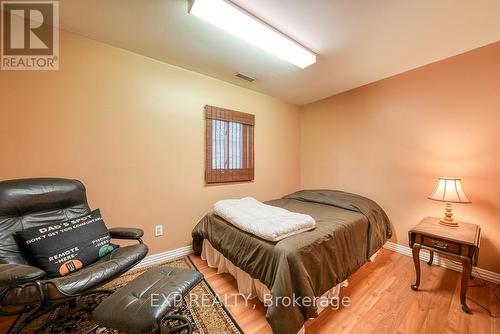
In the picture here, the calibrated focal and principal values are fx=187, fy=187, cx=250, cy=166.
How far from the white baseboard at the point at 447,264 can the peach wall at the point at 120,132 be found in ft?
7.48

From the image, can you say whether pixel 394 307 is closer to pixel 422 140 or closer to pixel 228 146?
pixel 422 140

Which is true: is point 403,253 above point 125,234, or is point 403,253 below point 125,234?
below

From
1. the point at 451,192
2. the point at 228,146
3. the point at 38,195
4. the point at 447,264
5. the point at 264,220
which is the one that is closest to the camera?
the point at 38,195

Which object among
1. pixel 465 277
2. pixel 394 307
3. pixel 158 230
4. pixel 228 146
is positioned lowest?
pixel 394 307

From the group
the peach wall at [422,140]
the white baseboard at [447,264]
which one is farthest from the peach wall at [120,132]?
the white baseboard at [447,264]

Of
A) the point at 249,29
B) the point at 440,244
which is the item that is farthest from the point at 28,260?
the point at 440,244

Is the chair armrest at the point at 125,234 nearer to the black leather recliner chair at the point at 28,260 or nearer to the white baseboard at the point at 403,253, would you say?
the black leather recliner chair at the point at 28,260

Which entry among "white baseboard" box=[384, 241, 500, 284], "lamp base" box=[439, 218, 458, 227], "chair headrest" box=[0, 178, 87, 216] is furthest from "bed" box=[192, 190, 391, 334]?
"chair headrest" box=[0, 178, 87, 216]

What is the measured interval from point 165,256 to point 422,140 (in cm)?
341

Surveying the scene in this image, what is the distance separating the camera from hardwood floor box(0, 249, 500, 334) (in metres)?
1.36

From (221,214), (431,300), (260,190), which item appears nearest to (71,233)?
(221,214)

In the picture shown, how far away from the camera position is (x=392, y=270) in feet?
6.81

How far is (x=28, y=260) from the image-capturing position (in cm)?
129

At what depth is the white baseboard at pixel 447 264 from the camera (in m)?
1.87
